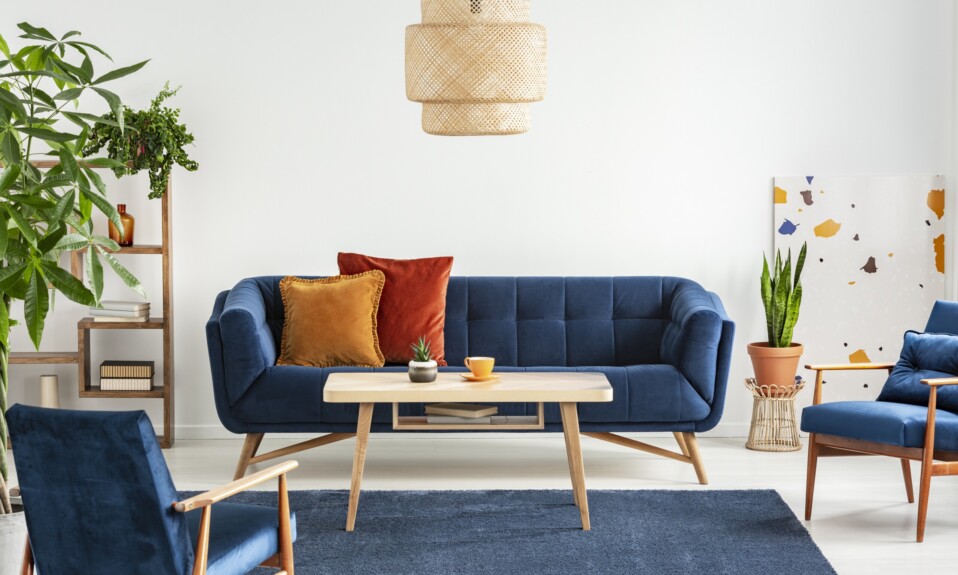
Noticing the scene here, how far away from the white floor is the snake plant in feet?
2.16

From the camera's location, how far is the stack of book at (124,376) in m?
5.86

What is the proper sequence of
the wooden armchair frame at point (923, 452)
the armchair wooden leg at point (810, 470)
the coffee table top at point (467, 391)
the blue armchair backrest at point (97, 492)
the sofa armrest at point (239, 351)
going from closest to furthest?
1. the blue armchair backrest at point (97, 492)
2. the wooden armchair frame at point (923, 452)
3. the coffee table top at point (467, 391)
4. the armchair wooden leg at point (810, 470)
5. the sofa armrest at point (239, 351)

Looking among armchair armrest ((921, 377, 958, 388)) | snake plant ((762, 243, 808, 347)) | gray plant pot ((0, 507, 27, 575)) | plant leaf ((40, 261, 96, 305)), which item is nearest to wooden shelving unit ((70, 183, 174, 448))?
gray plant pot ((0, 507, 27, 575))

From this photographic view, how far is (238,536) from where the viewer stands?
9.99 ft

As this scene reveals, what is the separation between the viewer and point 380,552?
160 inches

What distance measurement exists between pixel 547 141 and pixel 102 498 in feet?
12.9

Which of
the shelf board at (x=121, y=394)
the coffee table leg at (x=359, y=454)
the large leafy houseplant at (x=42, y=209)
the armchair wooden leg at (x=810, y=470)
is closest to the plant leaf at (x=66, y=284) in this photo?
the large leafy houseplant at (x=42, y=209)

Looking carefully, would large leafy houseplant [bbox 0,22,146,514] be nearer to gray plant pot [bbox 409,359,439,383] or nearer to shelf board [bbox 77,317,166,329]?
gray plant pot [bbox 409,359,439,383]

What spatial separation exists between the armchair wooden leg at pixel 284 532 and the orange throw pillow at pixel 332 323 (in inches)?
87.2

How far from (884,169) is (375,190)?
295 cm

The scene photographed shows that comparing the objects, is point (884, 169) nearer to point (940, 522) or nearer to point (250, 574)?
point (940, 522)

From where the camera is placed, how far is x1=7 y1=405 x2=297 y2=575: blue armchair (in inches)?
107

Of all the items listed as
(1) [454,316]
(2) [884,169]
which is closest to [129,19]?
(1) [454,316]

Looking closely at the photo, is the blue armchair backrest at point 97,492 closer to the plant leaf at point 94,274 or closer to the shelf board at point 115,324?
the plant leaf at point 94,274
